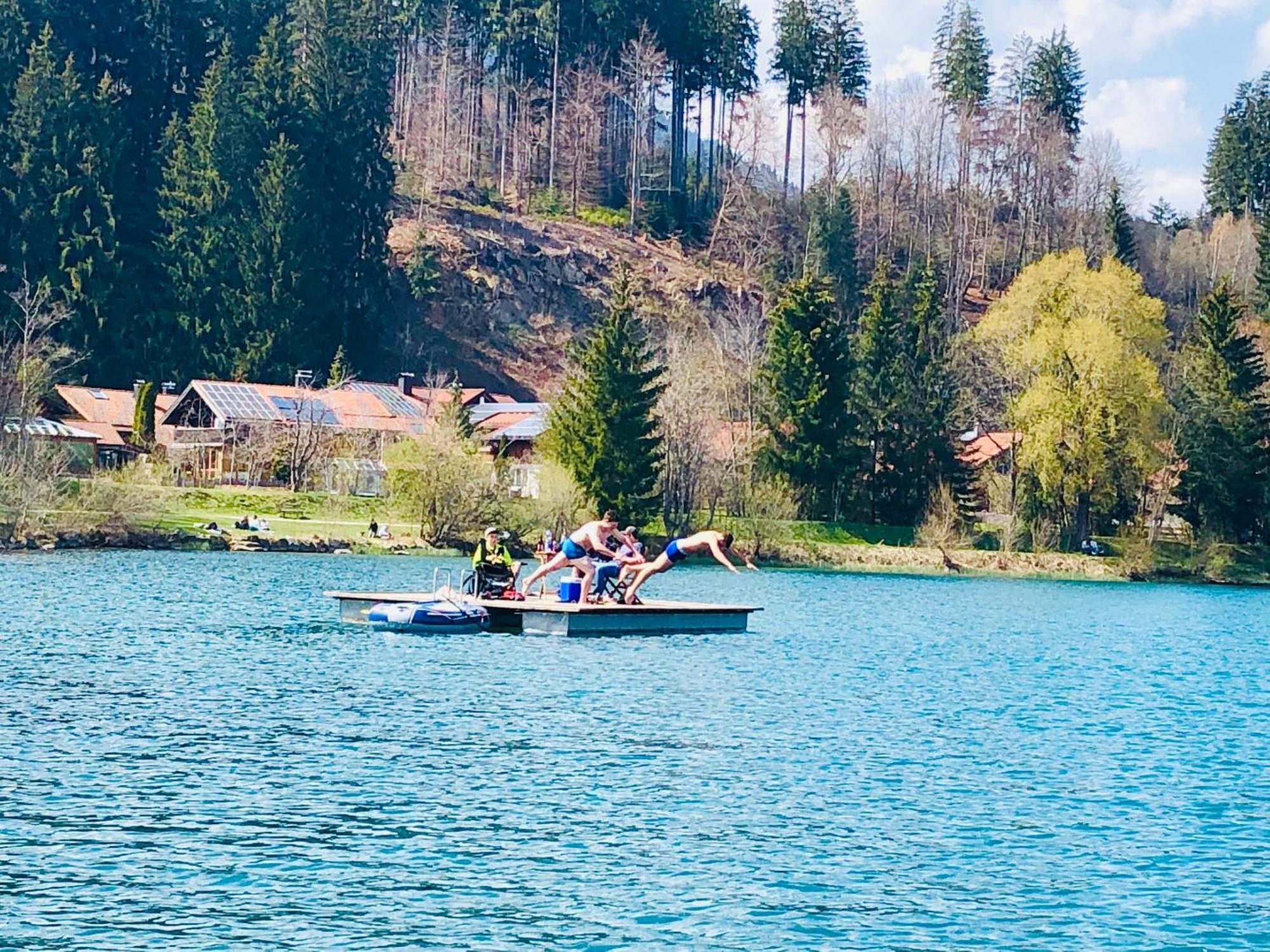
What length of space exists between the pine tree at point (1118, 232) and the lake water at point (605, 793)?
279 feet

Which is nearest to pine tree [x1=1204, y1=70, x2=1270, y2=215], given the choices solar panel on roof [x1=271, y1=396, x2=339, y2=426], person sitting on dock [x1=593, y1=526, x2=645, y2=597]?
solar panel on roof [x1=271, y1=396, x2=339, y2=426]

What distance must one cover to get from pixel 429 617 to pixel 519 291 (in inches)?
3432

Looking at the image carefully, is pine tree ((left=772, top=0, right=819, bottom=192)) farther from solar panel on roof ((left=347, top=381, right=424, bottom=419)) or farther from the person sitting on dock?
the person sitting on dock

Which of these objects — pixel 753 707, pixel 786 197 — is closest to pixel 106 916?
pixel 753 707

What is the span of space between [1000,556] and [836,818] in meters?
59.8

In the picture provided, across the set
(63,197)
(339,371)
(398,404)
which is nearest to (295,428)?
(398,404)

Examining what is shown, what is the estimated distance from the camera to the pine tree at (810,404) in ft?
274

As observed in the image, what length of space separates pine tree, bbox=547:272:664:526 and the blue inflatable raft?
3373cm

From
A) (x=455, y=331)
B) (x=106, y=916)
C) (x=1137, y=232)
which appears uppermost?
(x=1137, y=232)

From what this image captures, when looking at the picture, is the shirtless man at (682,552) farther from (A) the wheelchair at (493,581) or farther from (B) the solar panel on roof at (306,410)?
(B) the solar panel on roof at (306,410)

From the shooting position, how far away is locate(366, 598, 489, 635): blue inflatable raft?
3962 cm

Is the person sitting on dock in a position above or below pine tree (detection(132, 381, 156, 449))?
below

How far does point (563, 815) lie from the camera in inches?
817

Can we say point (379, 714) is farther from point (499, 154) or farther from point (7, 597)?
point (499, 154)
